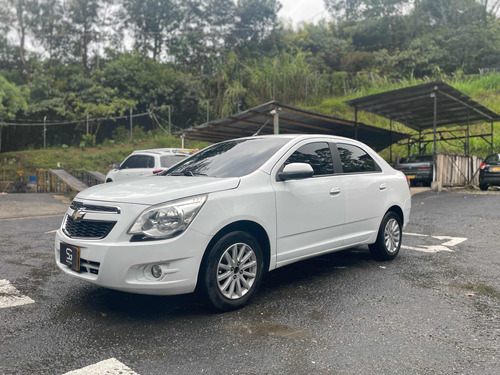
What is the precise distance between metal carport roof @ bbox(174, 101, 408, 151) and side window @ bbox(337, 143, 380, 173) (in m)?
7.17

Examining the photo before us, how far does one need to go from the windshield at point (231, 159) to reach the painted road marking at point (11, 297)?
187 centimetres

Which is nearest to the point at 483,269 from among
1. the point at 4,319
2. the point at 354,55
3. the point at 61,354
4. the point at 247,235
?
the point at 247,235

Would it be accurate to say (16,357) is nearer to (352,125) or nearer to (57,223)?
(57,223)

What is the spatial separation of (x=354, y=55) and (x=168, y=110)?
16.1 metres

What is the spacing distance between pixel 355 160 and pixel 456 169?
1465 centimetres

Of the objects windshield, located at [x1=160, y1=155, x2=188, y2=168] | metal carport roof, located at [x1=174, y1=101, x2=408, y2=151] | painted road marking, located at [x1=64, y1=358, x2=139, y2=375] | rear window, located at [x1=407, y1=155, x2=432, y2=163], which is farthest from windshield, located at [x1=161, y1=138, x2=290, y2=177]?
rear window, located at [x1=407, y1=155, x2=432, y2=163]

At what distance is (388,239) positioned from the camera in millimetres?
5629

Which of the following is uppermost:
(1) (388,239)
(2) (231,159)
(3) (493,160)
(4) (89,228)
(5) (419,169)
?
(3) (493,160)

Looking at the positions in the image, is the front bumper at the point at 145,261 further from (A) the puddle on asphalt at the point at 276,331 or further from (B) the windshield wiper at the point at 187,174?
(B) the windshield wiper at the point at 187,174

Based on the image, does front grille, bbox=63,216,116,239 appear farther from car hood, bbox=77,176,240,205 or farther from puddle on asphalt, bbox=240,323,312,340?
puddle on asphalt, bbox=240,323,312,340

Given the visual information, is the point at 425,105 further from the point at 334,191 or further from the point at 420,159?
the point at 334,191

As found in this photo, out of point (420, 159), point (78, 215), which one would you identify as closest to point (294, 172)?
point (78, 215)

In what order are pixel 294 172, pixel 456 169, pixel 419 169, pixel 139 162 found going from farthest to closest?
pixel 456 169, pixel 419 169, pixel 139 162, pixel 294 172

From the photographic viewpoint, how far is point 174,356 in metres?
2.92
